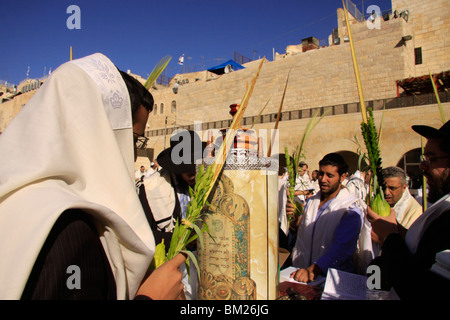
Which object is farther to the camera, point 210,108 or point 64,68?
point 210,108

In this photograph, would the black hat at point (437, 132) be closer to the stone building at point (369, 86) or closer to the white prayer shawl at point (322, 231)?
the white prayer shawl at point (322, 231)

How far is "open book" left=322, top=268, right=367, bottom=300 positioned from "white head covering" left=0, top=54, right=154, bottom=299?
948 mm

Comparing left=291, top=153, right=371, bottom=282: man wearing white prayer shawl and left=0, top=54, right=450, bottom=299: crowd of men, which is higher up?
left=0, top=54, right=450, bottom=299: crowd of men

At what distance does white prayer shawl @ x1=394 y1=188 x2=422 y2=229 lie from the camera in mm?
3035

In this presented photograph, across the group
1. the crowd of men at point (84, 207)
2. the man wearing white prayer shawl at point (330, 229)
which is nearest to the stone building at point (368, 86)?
the man wearing white prayer shawl at point (330, 229)

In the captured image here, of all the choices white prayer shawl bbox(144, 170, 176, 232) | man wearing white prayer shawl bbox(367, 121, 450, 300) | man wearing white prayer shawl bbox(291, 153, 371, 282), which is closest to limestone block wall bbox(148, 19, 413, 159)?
man wearing white prayer shawl bbox(291, 153, 371, 282)

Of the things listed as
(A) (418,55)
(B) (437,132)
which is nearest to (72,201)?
(B) (437,132)

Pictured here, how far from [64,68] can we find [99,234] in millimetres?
477

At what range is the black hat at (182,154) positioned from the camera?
2482 millimetres

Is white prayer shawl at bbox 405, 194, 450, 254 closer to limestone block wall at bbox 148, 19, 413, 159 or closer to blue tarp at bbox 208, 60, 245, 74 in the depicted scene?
limestone block wall at bbox 148, 19, 413, 159

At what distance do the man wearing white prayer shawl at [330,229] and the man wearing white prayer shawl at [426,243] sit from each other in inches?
16.4

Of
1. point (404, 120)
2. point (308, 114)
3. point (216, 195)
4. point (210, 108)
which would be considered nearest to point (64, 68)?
point (216, 195)

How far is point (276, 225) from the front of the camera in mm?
1241

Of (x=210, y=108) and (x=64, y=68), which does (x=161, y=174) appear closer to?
(x=64, y=68)
